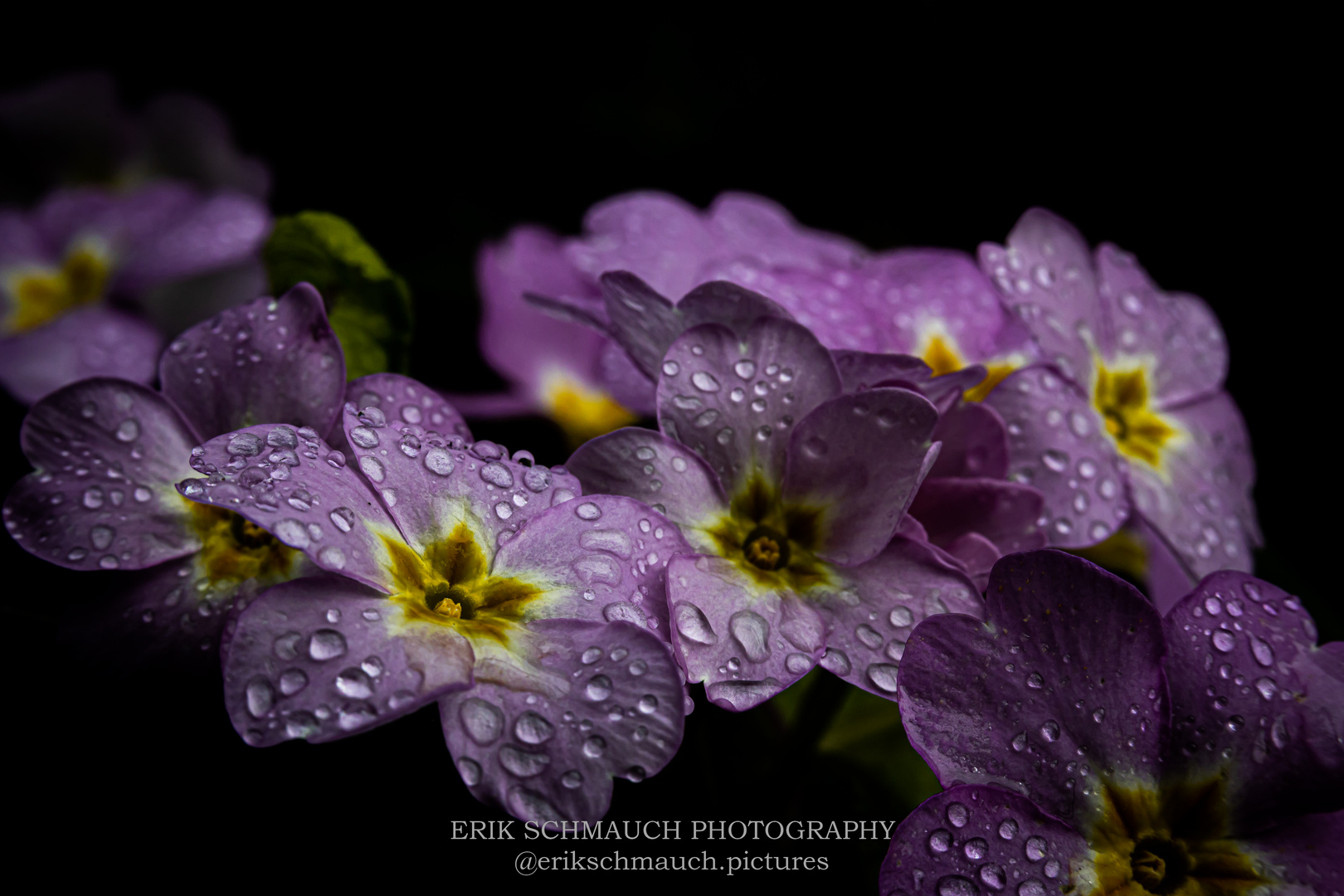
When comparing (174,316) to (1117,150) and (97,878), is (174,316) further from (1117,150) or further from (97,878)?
(1117,150)

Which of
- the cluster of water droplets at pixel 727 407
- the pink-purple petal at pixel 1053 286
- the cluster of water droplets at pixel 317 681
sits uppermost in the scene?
the pink-purple petal at pixel 1053 286

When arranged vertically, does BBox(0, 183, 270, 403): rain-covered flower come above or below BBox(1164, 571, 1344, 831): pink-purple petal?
below

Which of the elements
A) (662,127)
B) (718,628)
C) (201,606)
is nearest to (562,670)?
(718,628)

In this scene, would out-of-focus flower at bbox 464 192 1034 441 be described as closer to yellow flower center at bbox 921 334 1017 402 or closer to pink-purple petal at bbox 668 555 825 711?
yellow flower center at bbox 921 334 1017 402

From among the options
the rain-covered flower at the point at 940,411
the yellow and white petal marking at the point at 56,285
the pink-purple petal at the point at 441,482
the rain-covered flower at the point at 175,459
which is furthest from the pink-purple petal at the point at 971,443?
the yellow and white petal marking at the point at 56,285

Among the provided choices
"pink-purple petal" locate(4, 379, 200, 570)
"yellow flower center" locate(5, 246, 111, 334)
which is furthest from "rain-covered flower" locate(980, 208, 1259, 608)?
"yellow flower center" locate(5, 246, 111, 334)

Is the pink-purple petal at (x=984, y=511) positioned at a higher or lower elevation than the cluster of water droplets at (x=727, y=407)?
lower

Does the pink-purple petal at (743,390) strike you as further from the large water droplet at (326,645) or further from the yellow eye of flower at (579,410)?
the yellow eye of flower at (579,410)
